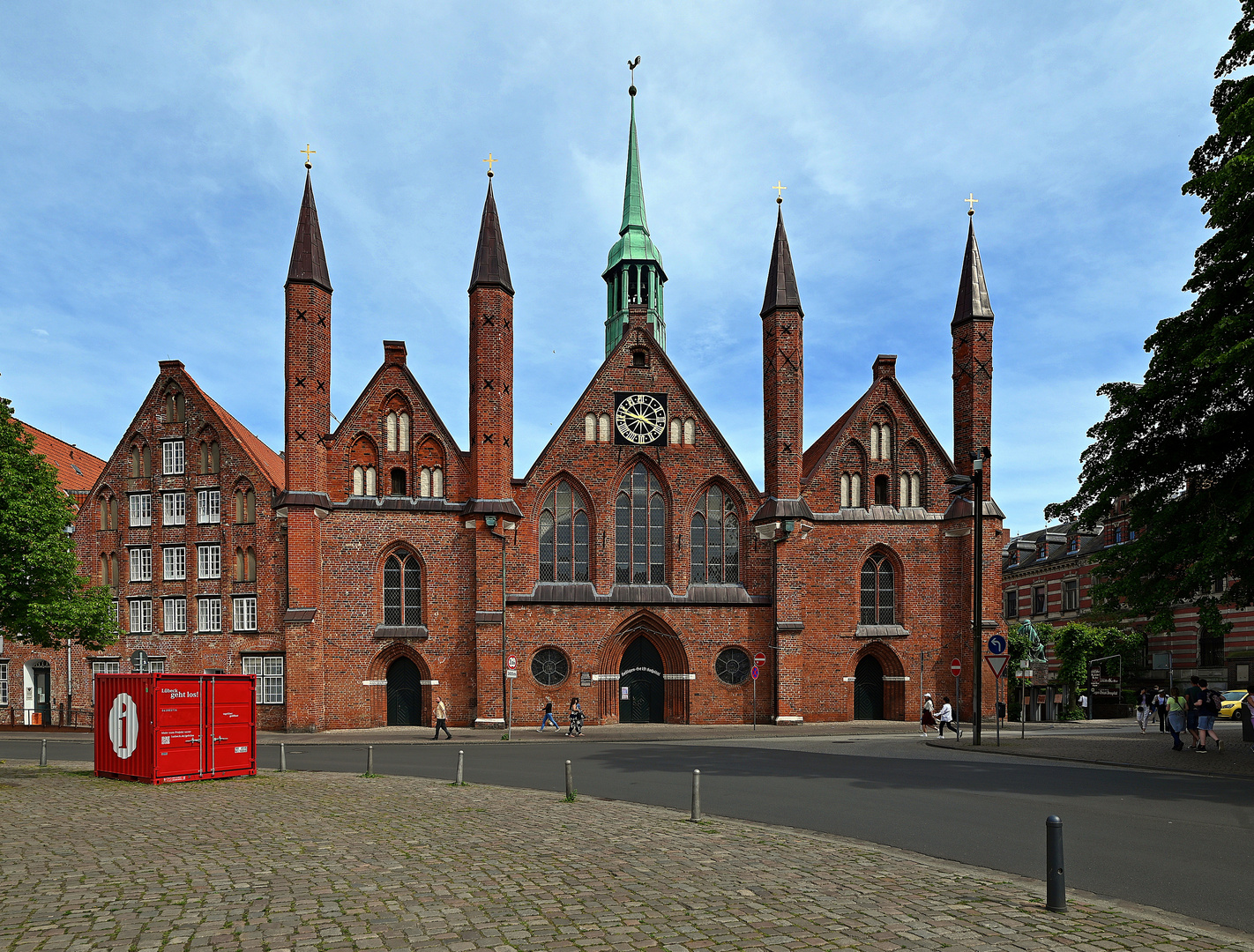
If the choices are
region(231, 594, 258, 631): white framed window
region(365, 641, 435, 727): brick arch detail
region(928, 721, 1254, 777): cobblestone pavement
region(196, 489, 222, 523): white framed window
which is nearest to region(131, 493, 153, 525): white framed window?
region(196, 489, 222, 523): white framed window

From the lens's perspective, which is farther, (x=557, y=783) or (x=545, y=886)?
(x=557, y=783)

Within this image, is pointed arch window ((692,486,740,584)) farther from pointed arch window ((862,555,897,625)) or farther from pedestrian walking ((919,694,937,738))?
pedestrian walking ((919,694,937,738))

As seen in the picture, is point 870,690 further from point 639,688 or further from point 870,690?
point 639,688

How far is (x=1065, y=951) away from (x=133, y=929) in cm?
688

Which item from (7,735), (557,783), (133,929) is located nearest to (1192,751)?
(557,783)

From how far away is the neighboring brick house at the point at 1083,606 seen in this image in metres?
45.7

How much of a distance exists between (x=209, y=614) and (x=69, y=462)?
1611 cm

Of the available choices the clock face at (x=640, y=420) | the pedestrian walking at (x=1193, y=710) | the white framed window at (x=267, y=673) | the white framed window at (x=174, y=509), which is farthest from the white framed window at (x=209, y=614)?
the pedestrian walking at (x=1193, y=710)

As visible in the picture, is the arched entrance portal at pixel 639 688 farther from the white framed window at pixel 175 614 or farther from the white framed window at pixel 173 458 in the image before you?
the white framed window at pixel 173 458

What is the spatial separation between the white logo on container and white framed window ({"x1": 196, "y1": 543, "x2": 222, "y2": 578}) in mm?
19640

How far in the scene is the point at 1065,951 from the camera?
257 inches

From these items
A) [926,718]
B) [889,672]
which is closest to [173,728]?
[926,718]

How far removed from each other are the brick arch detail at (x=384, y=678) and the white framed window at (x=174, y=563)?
875cm

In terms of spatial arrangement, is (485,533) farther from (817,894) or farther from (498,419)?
(817,894)
